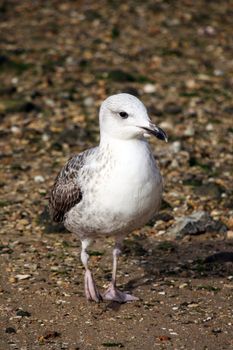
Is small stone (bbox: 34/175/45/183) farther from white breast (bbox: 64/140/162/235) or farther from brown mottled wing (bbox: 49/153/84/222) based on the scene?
white breast (bbox: 64/140/162/235)

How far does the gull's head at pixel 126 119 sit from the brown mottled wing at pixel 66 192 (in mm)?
492

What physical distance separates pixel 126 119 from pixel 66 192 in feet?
2.91

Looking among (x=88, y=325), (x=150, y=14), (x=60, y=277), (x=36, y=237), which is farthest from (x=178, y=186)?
(x=150, y=14)

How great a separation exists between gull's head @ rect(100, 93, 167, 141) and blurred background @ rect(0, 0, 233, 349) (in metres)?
1.51

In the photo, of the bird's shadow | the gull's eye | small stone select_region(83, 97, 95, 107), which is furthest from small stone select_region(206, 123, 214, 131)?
the gull's eye

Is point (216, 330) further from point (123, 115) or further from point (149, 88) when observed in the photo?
point (149, 88)

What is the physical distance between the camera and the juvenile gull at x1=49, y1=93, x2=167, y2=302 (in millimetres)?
6332

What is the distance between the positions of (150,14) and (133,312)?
28.8 ft

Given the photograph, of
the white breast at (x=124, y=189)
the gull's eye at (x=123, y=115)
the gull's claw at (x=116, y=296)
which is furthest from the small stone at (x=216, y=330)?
the gull's eye at (x=123, y=115)

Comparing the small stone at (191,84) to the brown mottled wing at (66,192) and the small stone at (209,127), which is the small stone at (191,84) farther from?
the brown mottled wing at (66,192)

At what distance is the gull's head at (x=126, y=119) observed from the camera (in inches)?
249

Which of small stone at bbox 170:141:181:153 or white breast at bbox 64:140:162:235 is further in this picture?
small stone at bbox 170:141:181:153

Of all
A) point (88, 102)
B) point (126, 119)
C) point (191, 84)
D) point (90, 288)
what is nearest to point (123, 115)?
point (126, 119)

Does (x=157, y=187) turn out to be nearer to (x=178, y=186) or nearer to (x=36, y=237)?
(x=36, y=237)
